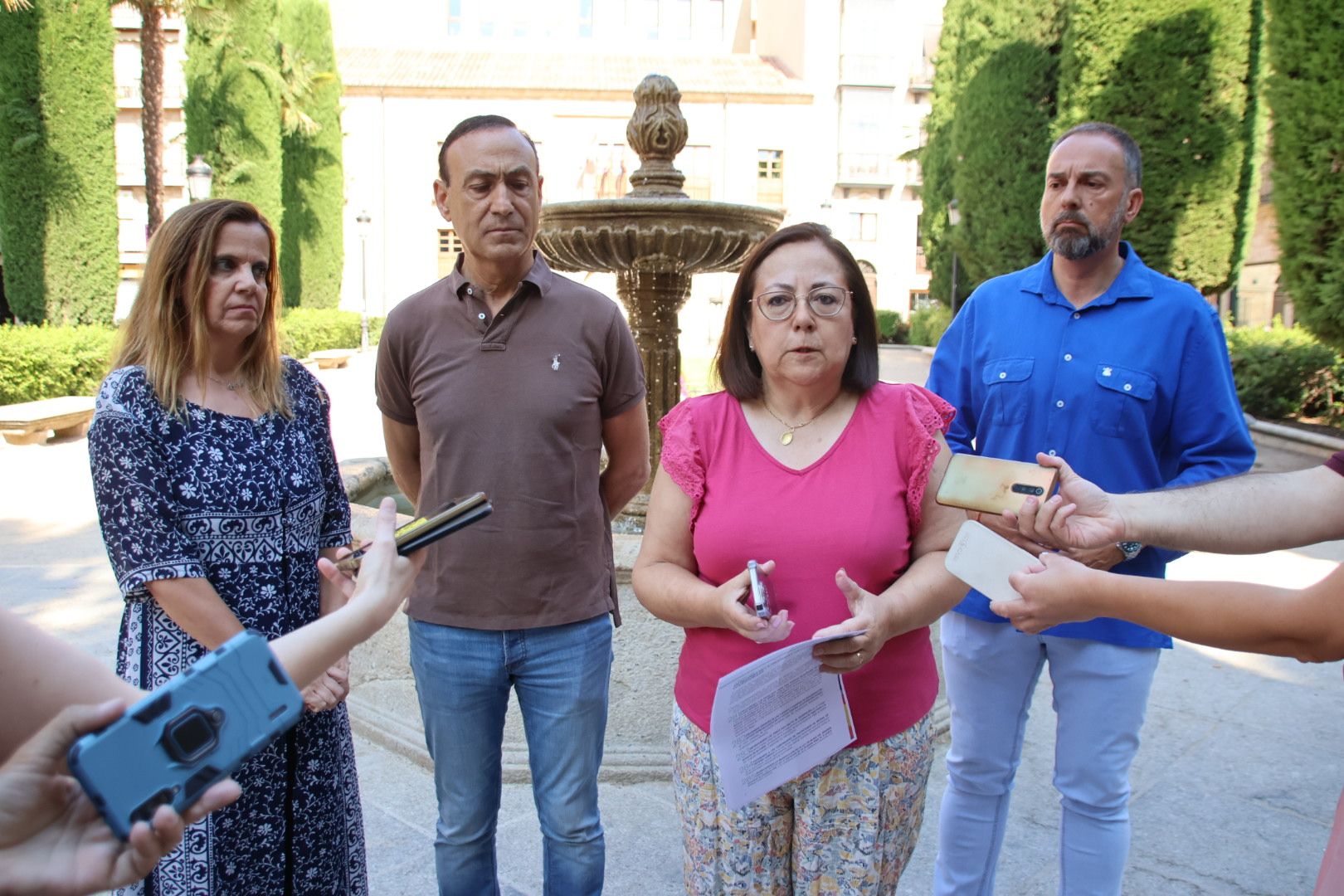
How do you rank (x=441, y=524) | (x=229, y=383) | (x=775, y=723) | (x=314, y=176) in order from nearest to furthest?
(x=441, y=524) < (x=775, y=723) < (x=229, y=383) < (x=314, y=176)

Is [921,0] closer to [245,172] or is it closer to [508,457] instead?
[245,172]

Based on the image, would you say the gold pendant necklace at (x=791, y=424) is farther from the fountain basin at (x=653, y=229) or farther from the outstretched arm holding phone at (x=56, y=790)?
the fountain basin at (x=653, y=229)

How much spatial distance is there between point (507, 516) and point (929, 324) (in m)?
26.6

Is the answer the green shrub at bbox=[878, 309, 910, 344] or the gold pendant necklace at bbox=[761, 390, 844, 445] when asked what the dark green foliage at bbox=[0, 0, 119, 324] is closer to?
the gold pendant necklace at bbox=[761, 390, 844, 445]

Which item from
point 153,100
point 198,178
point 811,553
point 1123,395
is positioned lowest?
point 811,553

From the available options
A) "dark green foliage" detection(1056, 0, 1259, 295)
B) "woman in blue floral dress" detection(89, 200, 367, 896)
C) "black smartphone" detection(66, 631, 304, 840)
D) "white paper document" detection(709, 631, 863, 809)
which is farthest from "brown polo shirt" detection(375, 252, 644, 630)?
"dark green foliage" detection(1056, 0, 1259, 295)

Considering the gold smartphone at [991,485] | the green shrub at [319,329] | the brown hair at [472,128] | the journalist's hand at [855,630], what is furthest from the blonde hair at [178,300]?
the green shrub at [319,329]

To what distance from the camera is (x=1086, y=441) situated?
253cm

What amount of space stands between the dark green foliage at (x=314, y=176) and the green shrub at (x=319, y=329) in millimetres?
1160

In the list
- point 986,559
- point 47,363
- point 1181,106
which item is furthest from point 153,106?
point 986,559

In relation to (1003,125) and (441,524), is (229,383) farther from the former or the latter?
(1003,125)

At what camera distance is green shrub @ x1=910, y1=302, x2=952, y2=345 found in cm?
2609

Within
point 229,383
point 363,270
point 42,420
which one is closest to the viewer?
point 229,383

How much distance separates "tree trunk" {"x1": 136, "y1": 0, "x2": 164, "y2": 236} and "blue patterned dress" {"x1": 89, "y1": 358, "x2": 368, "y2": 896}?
18332 mm
